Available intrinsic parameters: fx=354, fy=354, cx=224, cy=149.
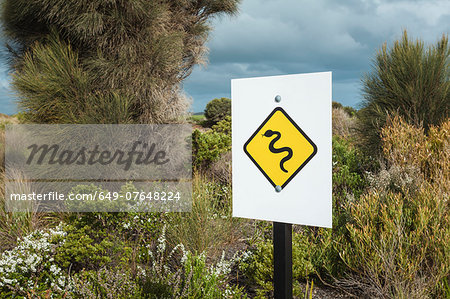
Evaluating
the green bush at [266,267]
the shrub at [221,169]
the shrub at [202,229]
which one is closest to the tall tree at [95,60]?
the shrub at [221,169]

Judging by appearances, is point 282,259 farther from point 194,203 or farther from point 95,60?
point 95,60

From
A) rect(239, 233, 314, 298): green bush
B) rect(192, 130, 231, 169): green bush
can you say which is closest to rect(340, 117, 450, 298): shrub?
rect(239, 233, 314, 298): green bush

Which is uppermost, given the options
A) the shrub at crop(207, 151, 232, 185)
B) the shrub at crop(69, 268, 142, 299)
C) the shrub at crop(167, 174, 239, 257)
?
the shrub at crop(207, 151, 232, 185)

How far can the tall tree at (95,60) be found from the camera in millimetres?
6855

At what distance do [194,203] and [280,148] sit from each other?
282cm

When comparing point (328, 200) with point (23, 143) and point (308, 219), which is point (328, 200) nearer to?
point (308, 219)

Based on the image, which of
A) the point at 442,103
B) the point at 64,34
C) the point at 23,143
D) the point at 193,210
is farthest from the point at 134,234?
the point at 442,103

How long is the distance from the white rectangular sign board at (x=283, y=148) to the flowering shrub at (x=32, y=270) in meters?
2.21

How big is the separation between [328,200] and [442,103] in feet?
21.8

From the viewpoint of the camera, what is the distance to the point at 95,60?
7.50 metres

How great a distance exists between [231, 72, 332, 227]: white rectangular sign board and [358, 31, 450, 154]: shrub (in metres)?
5.70

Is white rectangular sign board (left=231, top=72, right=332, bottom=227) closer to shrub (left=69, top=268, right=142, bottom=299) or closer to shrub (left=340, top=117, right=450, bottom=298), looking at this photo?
shrub (left=69, top=268, right=142, bottom=299)

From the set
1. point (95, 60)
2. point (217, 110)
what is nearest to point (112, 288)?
point (95, 60)

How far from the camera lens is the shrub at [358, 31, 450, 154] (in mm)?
6859
